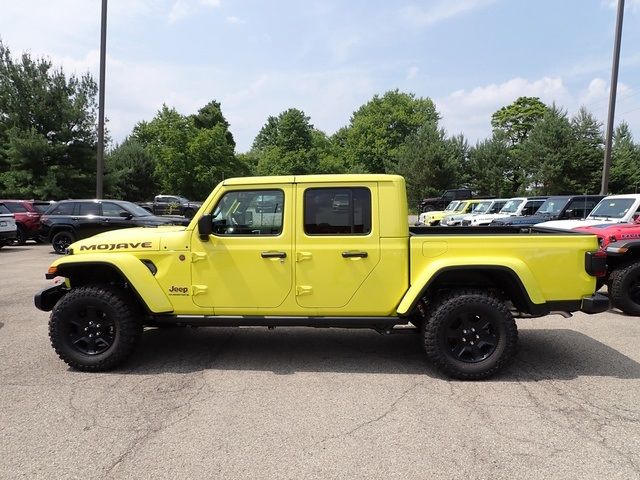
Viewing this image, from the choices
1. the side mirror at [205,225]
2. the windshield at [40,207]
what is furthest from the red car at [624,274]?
the windshield at [40,207]

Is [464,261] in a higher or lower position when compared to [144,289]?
higher

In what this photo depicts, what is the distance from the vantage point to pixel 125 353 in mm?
4523

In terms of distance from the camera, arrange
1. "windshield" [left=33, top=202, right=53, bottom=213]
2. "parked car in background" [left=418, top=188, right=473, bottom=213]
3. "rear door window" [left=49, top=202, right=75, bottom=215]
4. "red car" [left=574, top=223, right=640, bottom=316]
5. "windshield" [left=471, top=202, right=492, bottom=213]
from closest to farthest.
A: "red car" [left=574, top=223, right=640, bottom=316]
"rear door window" [left=49, top=202, right=75, bottom=215]
"windshield" [left=33, top=202, right=53, bottom=213]
"windshield" [left=471, top=202, right=492, bottom=213]
"parked car in background" [left=418, top=188, right=473, bottom=213]

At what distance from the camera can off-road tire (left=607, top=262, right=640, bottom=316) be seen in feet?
22.9

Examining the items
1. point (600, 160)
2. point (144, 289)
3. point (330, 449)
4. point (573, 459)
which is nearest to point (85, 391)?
point (144, 289)

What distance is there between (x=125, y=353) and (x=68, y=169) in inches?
940

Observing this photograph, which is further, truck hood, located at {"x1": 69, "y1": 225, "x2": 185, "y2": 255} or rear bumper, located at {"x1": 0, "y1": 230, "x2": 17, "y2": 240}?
rear bumper, located at {"x1": 0, "y1": 230, "x2": 17, "y2": 240}

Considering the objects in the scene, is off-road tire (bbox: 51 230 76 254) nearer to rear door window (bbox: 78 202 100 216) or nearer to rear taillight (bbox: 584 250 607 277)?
rear door window (bbox: 78 202 100 216)

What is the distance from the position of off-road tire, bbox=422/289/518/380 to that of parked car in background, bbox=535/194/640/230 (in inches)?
211

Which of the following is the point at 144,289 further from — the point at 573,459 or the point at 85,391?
the point at 573,459

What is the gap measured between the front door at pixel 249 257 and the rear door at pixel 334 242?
134mm

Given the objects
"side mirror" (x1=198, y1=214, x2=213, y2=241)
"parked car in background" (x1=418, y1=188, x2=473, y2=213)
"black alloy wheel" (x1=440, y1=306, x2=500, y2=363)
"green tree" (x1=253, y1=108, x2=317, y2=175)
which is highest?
"green tree" (x1=253, y1=108, x2=317, y2=175)

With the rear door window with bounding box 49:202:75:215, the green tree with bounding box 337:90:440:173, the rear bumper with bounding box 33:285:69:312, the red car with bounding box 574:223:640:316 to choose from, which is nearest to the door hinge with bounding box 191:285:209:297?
the rear bumper with bounding box 33:285:69:312

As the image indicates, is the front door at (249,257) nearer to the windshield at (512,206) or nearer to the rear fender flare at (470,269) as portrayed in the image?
the rear fender flare at (470,269)
